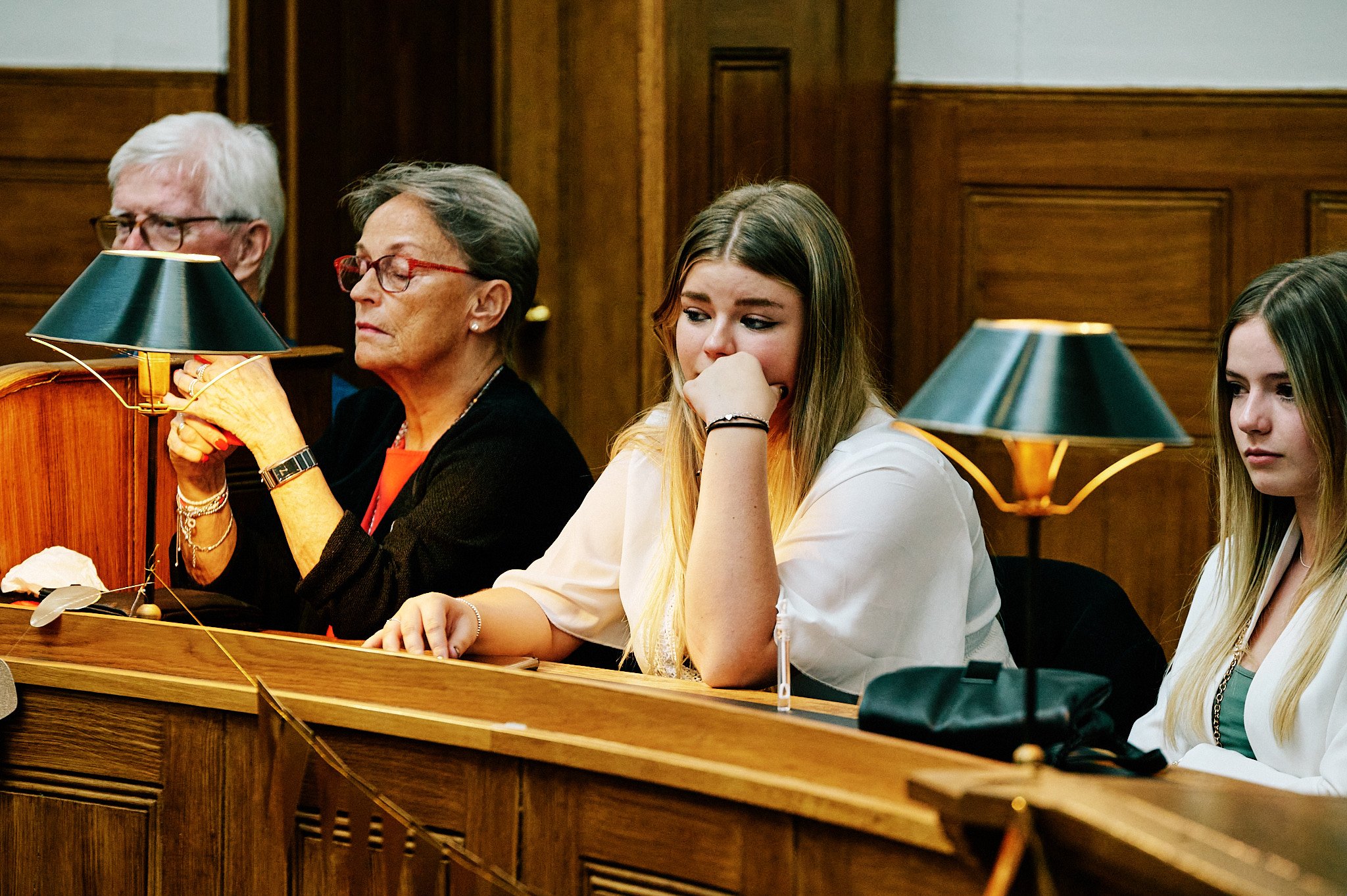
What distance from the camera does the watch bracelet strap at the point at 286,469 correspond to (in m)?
2.43

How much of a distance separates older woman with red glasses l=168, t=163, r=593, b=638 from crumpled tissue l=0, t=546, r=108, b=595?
33 centimetres

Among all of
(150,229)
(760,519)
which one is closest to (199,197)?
(150,229)

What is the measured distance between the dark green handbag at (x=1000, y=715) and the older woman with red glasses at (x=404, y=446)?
1.12 meters

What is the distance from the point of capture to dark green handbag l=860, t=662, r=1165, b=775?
1.37 m

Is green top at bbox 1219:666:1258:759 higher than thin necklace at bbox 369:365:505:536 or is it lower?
lower

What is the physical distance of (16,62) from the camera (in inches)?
171

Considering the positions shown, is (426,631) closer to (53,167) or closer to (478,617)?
(478,617)

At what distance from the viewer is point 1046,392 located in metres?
1.25

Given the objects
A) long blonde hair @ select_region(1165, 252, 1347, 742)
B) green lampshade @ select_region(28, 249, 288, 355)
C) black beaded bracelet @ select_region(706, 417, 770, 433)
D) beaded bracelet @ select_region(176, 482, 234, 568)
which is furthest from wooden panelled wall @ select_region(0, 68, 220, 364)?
long blonde hair @ select_region(1165, 252, 1347, 742)

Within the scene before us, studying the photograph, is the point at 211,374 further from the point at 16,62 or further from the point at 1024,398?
the point at 16,62

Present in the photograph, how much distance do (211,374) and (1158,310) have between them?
8.44 feet

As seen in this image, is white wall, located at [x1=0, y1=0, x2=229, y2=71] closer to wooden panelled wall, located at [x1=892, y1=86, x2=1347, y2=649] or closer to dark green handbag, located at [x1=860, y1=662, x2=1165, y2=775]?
wooden panelled wall, located at [x1=892, y1=86, x2=1347, y2=649]

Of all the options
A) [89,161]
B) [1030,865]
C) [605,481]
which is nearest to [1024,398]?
[1030,865]

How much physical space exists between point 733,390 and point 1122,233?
7.62 ft
